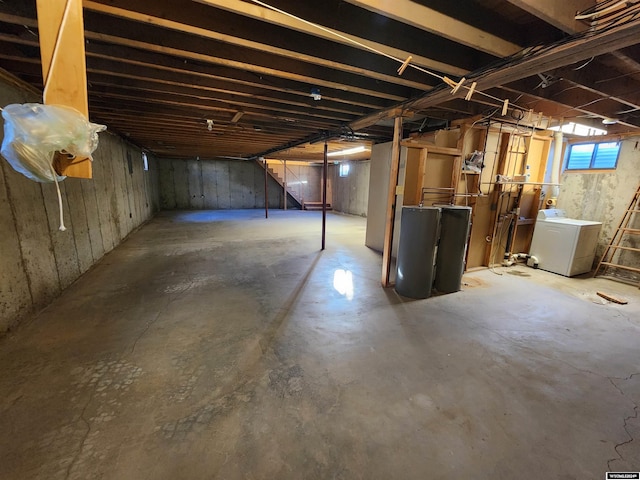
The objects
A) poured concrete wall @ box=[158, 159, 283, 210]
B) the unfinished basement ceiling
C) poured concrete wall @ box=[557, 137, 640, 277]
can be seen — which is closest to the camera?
the unfinished basement ceiling

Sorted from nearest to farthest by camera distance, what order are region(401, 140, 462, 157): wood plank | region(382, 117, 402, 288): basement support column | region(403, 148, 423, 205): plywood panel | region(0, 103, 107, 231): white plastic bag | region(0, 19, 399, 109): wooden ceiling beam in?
1. region(0, 103, 107, 231): white plastic bag
2. region(0, 19, 399, 109): wooden ceiling beam
3. region(382, 117, 402, 288): basement support column
4. region(401, 140, 462, 157): wood plank
5. region(403, 148, 423, 205): plywood panel

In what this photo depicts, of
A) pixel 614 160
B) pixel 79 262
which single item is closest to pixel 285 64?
pixel 79 262

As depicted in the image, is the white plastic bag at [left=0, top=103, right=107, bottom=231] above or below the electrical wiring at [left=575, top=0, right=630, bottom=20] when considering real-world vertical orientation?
below

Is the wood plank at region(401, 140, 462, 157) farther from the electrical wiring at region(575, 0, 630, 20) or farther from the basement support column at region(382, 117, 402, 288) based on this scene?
the electrical wiring at region(575, 0, 630, 20)

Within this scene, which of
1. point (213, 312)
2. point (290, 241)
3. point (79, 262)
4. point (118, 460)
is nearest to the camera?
point (118, 460)

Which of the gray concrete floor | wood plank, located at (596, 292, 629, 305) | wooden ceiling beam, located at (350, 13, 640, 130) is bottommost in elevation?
the gray concrete floor

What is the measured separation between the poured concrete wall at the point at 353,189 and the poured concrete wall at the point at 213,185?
284cm

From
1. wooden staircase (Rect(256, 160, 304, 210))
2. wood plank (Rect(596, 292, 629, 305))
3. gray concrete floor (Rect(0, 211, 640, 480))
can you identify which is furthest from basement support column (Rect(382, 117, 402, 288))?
wooden staircase (Rect(256, 160, 304, 210))

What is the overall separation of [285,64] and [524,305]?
3633mm

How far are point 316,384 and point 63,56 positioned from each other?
2069 millimetres

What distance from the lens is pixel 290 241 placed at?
6102 millimetres

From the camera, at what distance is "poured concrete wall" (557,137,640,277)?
4125mm

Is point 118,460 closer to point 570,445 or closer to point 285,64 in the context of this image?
point 570,445

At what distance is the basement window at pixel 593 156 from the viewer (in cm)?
437
